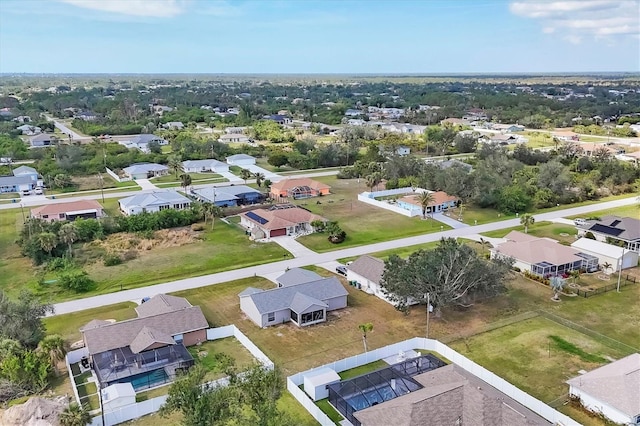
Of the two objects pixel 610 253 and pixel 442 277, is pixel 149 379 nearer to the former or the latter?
pixel 442 277

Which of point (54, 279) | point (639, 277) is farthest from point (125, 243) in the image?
point (639, 277)

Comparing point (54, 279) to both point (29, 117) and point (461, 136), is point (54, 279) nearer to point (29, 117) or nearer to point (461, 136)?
point (461, 136)

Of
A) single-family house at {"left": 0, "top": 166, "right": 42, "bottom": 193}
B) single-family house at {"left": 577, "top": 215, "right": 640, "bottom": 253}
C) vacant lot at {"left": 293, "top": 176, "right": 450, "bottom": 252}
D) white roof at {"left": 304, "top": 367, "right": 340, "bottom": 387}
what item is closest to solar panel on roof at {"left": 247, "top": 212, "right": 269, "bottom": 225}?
vacant lot at {"left": 293, "top": 176, "right": 450, "bottom": 252}

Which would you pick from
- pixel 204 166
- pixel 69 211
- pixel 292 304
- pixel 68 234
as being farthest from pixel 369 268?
pixel 204 166

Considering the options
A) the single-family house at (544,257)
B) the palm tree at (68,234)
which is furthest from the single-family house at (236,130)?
the single-family house at (544,257)

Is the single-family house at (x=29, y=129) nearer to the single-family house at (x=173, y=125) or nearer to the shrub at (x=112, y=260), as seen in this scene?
the single-family house at (x=173, y=125)

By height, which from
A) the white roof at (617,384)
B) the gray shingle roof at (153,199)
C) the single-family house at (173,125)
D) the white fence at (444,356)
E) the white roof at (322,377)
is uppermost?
the single-family house at (173,125)
